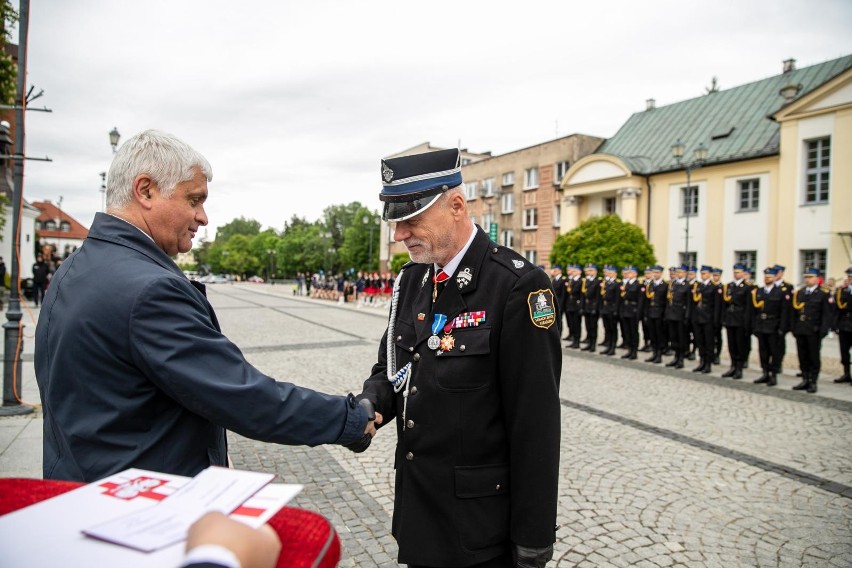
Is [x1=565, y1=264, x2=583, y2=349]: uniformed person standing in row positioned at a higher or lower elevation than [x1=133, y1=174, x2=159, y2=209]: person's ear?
lower

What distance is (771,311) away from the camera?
10867mm

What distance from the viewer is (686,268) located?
1323cm

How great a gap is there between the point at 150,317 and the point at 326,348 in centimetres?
1164

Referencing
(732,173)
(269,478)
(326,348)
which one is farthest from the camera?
(732,173)

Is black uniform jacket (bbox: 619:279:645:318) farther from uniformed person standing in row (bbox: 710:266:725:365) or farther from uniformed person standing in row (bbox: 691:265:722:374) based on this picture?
uniformed person standing in row (bbox: 710:266:725:365)

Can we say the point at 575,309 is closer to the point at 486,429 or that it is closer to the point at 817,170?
the point at 486,429

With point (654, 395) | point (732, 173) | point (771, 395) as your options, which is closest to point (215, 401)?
point (654, 395)

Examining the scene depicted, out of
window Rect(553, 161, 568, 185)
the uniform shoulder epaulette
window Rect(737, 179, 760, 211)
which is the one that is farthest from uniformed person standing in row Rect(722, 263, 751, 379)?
window Rect(553, 161, 568, 185)

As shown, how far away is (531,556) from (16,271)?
7458 mm

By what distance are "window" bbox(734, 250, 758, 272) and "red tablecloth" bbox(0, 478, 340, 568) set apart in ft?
98.8

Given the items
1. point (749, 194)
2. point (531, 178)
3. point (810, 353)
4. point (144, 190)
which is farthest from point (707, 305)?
point (531, 178)

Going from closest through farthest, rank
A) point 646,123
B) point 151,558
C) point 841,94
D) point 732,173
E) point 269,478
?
point 151,558
point 269,478
point 841,94
point 732,173
point 646,123

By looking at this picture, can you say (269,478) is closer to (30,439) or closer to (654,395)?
(30,439)

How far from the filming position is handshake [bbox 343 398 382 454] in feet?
6.58
